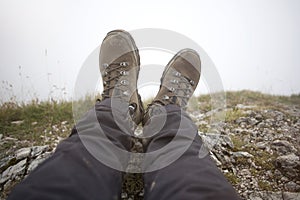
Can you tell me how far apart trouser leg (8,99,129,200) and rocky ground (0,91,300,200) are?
1.21ft

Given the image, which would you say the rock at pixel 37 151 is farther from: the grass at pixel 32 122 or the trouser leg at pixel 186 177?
the trouser leg at pixel 186 177

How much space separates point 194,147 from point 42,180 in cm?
76

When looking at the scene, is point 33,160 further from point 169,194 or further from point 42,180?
point 169,194

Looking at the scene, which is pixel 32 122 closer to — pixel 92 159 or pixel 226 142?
pixel 92 159

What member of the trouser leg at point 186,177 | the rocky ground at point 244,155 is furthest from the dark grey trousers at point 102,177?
the rocky ground at point 244,155

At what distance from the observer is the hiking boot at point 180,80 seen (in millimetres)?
2000

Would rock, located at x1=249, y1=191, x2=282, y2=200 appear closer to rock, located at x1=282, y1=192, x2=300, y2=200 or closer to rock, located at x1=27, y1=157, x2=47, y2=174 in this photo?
rock, located at x1=282, y1=192, x2=300, y2=200

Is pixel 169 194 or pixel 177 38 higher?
pixel 177 38

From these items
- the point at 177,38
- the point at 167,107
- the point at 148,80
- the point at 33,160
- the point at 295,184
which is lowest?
the point at 295,184

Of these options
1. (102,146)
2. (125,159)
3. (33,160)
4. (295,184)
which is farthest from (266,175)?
(33,160)

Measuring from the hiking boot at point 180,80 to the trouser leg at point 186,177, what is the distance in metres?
0.53

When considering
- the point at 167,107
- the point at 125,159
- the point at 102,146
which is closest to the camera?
the point at 102,146

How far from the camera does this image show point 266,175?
1714mm

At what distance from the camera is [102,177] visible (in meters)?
1.09
